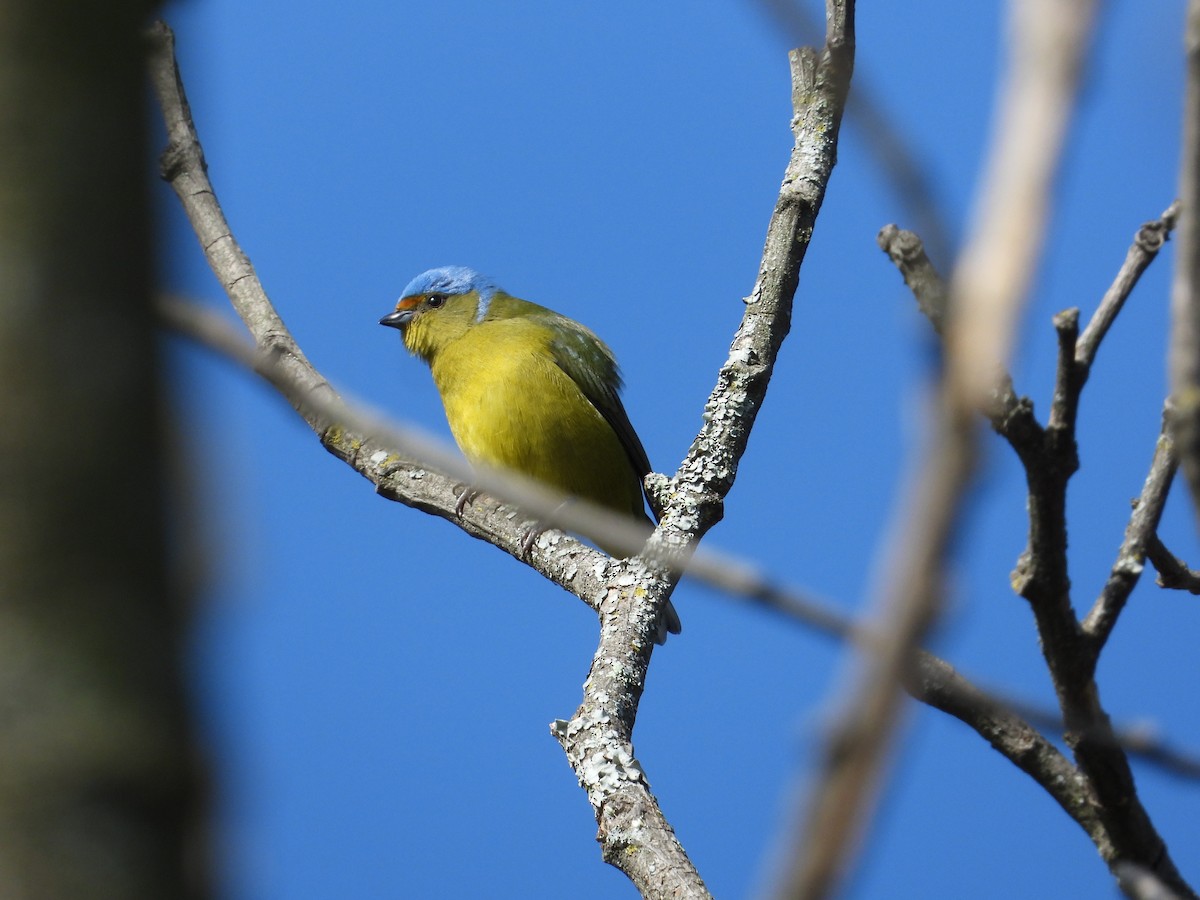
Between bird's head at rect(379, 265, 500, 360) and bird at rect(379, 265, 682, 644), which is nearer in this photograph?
bird at rect(379, 265, 682, 644)

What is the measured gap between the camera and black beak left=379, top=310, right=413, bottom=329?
22.7 feet

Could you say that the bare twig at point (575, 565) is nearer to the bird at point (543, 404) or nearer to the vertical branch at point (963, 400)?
the vertical branch at point (963, 400)

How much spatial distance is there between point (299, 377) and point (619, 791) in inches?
78.4

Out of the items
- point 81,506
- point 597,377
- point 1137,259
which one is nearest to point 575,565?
point 1137,259

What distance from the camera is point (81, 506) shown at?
77 cm

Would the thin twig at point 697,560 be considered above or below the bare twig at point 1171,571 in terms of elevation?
below

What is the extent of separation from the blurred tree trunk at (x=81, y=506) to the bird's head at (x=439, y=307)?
5679 millimetres

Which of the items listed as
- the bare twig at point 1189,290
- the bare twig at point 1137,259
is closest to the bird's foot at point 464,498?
the bare twig at point 1137,259

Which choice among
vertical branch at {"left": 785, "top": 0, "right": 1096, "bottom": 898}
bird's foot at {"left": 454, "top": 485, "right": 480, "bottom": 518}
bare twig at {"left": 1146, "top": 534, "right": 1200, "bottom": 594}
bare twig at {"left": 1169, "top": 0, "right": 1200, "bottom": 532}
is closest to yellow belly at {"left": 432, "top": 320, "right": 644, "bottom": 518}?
bird's foot at {"left": 454, "top": 485, "right": 480, "bottom": 518}

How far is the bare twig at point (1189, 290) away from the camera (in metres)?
0.89

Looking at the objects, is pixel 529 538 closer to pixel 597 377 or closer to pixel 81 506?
pixel 597 377

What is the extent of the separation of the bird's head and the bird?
2cm

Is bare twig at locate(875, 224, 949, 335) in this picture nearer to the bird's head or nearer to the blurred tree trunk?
the blurred tree trunk

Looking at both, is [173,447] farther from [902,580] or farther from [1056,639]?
[1056,639]
